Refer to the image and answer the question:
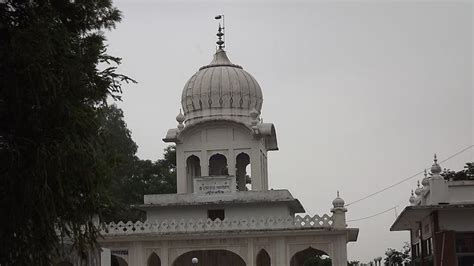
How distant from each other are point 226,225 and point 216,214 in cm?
197

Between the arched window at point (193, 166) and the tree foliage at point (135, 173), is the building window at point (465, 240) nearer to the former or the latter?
the arched window at point (193, 166)

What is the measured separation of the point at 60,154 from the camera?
→ 13.5 m

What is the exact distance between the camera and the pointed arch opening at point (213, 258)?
3244 cm

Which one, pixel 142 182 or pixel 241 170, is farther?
pixel 142 182

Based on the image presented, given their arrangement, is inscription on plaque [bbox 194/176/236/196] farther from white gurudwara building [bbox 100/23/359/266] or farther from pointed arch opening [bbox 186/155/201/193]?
pointed arch opening [bbox 186/155/201/193]

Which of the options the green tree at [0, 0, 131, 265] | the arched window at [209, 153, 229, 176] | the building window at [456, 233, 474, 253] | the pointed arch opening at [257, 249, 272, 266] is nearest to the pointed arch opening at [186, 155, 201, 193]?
the arched window at [209, 153, 229, 176]

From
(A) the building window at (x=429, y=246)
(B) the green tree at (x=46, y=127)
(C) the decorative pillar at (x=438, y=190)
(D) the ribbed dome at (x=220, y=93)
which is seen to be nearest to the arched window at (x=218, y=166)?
(D) the ribbed dome at (x=220, y=93)

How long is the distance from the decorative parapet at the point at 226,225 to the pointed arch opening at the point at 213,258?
7.66ft

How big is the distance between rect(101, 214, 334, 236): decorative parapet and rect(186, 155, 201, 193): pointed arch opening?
119 inches

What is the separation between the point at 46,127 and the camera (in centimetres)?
1405

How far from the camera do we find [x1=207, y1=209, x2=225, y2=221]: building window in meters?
31.6

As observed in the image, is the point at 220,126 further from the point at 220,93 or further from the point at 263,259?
the point at 263,259

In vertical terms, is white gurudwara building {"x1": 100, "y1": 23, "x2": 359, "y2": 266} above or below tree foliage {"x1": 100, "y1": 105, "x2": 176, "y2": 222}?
below

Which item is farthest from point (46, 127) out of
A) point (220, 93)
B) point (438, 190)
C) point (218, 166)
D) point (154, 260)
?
point (218, 166)
